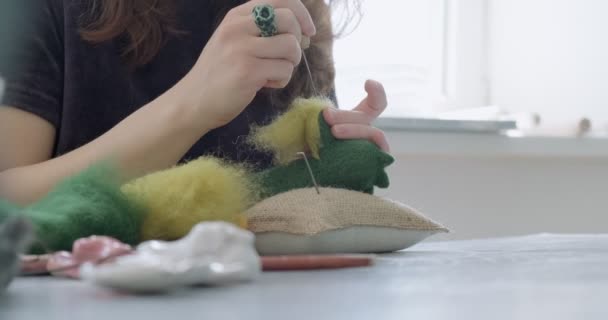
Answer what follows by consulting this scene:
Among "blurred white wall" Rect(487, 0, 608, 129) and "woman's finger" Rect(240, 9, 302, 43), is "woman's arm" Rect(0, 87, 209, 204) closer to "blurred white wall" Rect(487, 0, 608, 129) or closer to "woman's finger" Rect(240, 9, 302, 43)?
"woman's finger" Rect(240, 9, 302, 43)

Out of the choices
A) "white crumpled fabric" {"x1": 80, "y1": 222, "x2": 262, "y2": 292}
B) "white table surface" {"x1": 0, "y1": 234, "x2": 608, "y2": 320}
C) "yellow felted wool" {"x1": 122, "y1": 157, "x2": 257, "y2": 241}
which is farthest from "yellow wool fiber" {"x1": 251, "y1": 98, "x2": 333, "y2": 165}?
"white crumpled fabric" {"x1": 80, "y1": 222, "x2": 262, "y2": 292}

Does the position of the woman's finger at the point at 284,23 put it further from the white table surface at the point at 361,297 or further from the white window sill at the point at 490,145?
the white window sill at the point at 490,145

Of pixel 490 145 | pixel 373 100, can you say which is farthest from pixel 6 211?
pixel 490 145

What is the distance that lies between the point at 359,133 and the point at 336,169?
0.17ft

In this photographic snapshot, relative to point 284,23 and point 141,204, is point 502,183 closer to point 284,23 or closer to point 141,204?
point 284,23

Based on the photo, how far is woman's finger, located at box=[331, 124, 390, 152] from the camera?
31.5 inches

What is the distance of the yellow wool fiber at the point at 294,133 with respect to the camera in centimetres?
78

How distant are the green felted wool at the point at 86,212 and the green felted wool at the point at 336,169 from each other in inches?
7.7

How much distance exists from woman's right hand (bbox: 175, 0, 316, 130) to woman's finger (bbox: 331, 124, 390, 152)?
9 centimetres

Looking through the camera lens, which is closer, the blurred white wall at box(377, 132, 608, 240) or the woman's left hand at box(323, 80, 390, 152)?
the woman's left hand at box(323, 80, 390, 152)

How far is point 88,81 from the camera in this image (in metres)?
1.15

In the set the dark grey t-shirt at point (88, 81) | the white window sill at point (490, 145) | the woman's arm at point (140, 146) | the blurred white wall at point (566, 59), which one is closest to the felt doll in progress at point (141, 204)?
the woman's arm at point (140, 146)

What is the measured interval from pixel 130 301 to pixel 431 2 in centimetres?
178

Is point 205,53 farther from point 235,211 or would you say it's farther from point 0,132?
point 0,132
